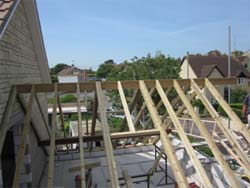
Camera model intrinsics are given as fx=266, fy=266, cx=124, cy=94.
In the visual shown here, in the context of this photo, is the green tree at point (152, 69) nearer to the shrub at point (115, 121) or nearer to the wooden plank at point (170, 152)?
the shrub at point (115, 121)

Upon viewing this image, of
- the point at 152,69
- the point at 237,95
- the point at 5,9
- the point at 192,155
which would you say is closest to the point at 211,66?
the point at 237,95

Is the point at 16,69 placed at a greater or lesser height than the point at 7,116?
greater

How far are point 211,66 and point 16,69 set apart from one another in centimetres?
2724

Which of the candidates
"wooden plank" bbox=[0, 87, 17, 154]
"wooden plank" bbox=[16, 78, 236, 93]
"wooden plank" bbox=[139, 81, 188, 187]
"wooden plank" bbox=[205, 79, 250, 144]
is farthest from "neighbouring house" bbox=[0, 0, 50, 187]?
"wooden plank" bbox=[205, 79, 250, 144]

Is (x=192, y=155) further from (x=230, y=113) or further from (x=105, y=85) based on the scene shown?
(x=105, y=85)

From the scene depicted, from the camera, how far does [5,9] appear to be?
3969mm

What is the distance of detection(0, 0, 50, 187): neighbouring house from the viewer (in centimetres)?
403

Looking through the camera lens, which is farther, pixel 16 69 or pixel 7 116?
pixel 16 69

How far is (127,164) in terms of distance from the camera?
891 cm

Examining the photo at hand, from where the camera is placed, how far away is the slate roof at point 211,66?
29703 millimetres

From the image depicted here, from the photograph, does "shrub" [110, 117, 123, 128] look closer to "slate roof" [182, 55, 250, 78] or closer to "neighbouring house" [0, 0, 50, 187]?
"slate roof" [182, 55, 250, 78]

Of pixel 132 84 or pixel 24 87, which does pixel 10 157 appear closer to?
pixel 24 87

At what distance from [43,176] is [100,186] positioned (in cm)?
167

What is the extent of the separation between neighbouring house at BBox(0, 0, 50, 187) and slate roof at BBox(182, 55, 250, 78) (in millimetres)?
24401
